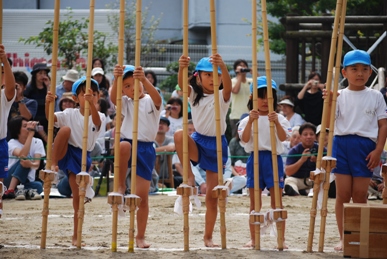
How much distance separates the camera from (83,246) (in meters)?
7.15

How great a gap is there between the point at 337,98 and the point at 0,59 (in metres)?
3.01

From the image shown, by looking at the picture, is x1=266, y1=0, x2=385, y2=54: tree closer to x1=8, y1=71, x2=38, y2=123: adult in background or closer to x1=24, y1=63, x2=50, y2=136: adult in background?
x1=24, y1=63, x2=50, y2=136: adult in background

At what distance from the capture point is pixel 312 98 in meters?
13.5

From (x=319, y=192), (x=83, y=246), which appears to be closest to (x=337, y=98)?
(x=319, y=192)

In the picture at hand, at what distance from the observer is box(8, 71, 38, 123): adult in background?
1211 centimetres

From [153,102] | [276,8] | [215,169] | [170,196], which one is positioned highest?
[276,8]

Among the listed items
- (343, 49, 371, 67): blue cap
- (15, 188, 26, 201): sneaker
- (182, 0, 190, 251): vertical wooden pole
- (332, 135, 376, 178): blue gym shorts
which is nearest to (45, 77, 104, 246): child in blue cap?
(182, 0, 190, 251): vertical wooden pole

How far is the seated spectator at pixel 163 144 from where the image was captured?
12727 mm

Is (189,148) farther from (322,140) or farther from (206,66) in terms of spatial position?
(322,140)

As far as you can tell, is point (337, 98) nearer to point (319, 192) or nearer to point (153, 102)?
point (319, 192)

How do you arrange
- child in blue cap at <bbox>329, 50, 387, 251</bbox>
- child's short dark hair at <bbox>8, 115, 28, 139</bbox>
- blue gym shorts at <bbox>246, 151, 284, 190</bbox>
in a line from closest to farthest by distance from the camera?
1. child in blue cap at <bbox>329, 50, 387, 251</bbox>
2. blue gym shorts at <bbox>246, 151, 284, 190</bbox>
3. child's short dark hair at <bbox>8, 115, 28, 139</bbox>

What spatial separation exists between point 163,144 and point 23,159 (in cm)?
236

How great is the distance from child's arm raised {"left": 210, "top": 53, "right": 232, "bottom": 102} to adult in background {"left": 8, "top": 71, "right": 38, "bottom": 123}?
5587mm

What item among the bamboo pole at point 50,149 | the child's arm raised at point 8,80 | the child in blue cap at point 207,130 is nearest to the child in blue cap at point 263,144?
the child in blue cap at point 207,130
